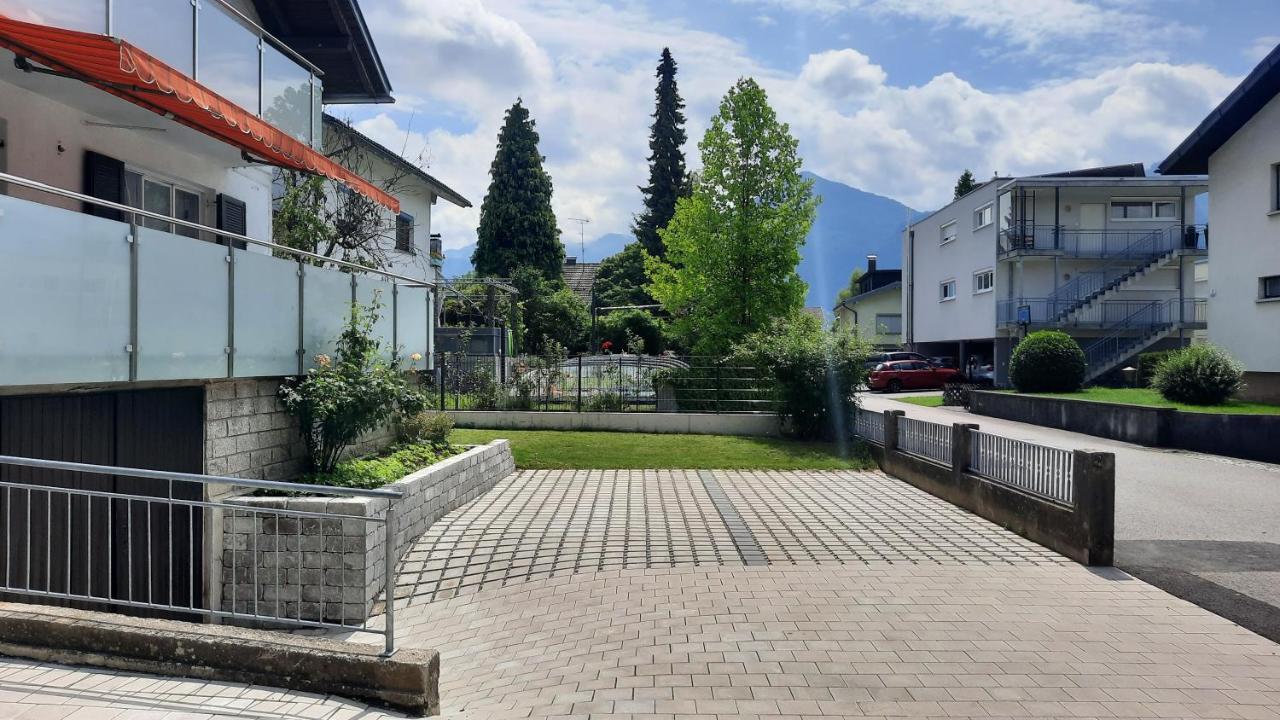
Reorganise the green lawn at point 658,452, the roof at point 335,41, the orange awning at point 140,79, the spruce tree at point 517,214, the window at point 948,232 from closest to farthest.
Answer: the orange awning at point 140,79
the roof at point 335,41
the green lawn at point 658,452
the window at point 948,232
the spruce tree at point 517,214

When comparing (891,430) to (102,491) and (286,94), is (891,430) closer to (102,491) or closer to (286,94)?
(286,94)

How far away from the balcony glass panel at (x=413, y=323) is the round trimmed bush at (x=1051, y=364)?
19.6m

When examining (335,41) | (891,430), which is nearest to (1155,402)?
(891,430)

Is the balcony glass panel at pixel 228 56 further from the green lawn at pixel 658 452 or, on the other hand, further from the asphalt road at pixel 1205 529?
the asphalt road at pixel 1205 529

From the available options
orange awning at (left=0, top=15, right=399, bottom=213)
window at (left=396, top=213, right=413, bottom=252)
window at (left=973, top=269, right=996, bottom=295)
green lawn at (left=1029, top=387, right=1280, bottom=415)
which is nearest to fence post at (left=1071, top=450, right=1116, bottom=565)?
orange awning at (left=0, top=15, right=399, bottom=213)

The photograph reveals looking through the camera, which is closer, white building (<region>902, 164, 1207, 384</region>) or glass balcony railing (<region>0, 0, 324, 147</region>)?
glass balcony railing (<region>0, 0, 324, 147</region>)

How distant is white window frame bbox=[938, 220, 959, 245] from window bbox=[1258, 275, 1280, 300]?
689 inches

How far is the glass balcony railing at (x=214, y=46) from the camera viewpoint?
24.9 ft

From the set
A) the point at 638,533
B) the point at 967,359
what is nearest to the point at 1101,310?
the point at 967,359

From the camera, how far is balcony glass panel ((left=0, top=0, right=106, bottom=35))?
7.04m

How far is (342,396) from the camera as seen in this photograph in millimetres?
9094

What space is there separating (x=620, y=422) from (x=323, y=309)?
1021 cm

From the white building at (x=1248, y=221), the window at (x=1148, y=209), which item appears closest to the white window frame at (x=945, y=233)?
the window at (x=1148, y=209)

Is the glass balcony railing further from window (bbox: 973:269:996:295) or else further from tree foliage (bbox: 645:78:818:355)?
window (bbox: 973:269:996:295)
